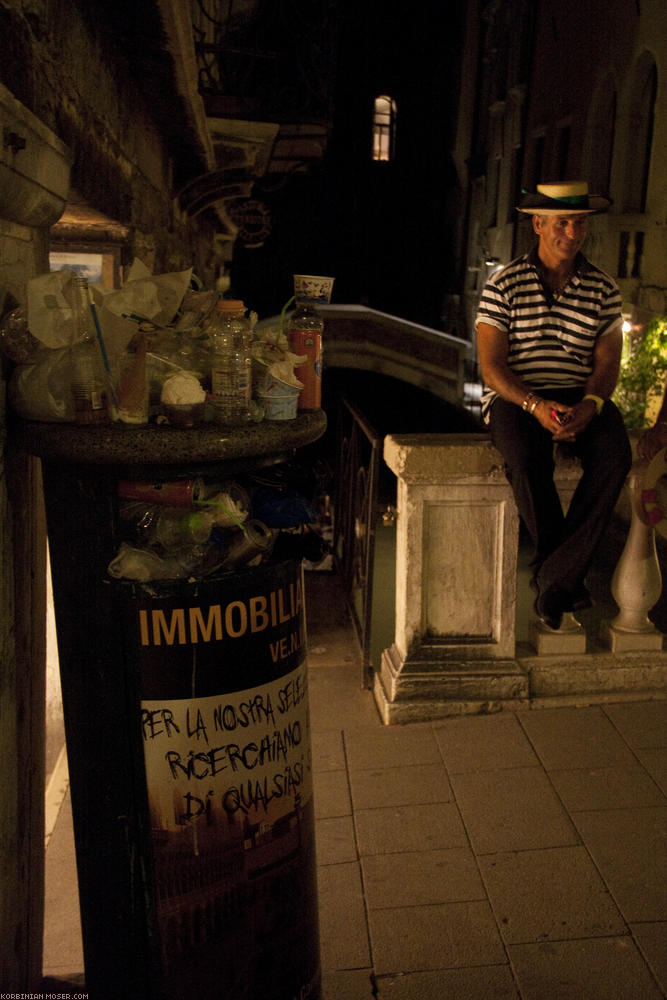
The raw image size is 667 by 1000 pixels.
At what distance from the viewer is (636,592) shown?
431 centimetres

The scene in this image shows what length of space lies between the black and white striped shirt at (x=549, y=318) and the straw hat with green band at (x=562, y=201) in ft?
0.73

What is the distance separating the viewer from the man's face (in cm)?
396

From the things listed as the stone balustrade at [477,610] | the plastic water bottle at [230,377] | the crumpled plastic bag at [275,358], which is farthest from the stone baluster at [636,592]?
the plastic water bottle at [230,377]

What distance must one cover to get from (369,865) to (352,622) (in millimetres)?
2230

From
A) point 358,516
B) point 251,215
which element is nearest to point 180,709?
point 358,516

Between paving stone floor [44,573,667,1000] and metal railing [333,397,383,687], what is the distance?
583mm

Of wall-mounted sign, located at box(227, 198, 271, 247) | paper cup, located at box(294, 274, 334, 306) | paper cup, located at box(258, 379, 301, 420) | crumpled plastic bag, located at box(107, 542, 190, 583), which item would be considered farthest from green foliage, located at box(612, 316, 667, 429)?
wall-mounted sign, located at box(227, 198, 271, 247)

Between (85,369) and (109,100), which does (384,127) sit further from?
(85,369)

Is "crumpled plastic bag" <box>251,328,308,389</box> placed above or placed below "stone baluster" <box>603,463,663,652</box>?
above

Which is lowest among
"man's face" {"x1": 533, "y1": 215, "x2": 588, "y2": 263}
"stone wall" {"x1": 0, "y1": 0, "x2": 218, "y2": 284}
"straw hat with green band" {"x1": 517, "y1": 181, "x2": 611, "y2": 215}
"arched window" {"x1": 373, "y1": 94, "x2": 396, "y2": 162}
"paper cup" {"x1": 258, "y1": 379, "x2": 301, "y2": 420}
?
"paper cup" {"x1": 258, "y1": 379, "x2": 301, "y2": 420}

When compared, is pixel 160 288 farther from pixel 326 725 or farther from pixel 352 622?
pixel 352 622

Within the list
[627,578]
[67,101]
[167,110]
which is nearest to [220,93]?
[167,110]

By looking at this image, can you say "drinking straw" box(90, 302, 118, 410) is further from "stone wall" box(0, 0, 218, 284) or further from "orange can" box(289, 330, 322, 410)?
"stone wall" box(0, 0, 218, 284)

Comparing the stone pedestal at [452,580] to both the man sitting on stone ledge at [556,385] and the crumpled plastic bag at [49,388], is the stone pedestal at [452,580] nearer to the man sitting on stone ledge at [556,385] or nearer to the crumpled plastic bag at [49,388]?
the man sitting on stone ledge at [556,385]
